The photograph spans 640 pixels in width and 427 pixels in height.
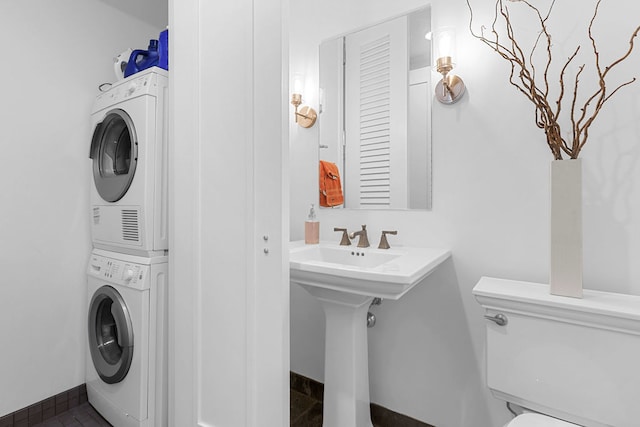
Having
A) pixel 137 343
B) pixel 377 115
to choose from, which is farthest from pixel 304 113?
pixel 137 343

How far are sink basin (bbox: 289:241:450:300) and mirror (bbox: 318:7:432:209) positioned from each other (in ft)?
0.93

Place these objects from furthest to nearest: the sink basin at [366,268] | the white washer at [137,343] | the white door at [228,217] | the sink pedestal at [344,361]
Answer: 1. the white washer at [137,343]
2. the sink pedestal at [344,361]
3. the white door at [228,217]
4. the sink basin at [366,268]

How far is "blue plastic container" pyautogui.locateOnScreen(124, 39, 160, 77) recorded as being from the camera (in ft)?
5.49

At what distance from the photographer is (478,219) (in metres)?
1.32

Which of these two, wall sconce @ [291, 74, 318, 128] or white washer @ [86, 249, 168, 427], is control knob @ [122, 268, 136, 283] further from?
wall sconce @ [291, 74, 318, 128]

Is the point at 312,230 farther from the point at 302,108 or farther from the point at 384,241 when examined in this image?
the point at 302,108

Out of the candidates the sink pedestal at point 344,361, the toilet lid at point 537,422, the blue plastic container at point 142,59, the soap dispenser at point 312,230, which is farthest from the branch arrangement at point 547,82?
the blue plastic container at point 142,59

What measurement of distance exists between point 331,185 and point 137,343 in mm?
1266

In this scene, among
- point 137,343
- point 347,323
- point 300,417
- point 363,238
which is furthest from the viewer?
point 300,417

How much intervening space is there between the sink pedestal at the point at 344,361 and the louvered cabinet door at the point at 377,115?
59 cm

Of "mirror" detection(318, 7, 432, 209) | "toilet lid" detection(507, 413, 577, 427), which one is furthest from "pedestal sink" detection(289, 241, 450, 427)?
"toilet lid" detection(507, 413, 577, 427)

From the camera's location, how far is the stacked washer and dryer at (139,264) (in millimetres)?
1450

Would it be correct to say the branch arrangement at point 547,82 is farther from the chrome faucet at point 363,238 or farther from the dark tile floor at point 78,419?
the dark tile floor at point 78,419

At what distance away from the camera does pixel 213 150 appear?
4.24 ft
